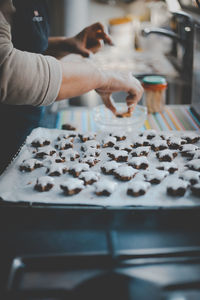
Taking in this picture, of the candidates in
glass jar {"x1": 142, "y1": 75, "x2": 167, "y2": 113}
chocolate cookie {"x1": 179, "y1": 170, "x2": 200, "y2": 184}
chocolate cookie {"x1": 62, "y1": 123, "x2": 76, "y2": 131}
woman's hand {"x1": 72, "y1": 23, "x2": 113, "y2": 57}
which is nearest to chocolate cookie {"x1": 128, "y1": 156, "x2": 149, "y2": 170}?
chocolate cookie {"x1": 179, "y1": 170, "x2": 200, "y2": 184}

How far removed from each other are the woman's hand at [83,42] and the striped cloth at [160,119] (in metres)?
0.31

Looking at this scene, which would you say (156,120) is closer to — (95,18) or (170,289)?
(170,289)

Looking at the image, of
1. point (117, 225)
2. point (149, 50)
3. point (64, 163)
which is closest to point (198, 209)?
point (117, 225)

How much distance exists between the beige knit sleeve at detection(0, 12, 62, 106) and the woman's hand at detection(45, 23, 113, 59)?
64 centimetres

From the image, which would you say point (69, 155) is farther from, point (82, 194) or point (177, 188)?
point (177, 188)

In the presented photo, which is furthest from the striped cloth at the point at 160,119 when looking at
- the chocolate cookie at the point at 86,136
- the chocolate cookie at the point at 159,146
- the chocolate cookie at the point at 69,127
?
the chocolate cookie at the point at 159,146

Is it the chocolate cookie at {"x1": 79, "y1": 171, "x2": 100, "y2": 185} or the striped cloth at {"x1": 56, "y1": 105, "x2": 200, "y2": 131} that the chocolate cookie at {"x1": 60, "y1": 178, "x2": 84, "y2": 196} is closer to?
the chocolate cookie at {"x1": 79, "y1": 171, "x2": 100, "y2": 185}

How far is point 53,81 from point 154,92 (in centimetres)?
78

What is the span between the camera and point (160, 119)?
1.62 meters

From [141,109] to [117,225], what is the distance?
885 millimetres

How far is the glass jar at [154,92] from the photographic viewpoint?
1.61m

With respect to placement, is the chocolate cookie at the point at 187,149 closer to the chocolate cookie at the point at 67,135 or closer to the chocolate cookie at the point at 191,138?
the chocolate cookie at the point at 191,138

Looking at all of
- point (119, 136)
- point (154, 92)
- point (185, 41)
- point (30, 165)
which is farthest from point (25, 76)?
point (185, 41)

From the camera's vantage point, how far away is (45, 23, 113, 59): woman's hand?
5.17ft
